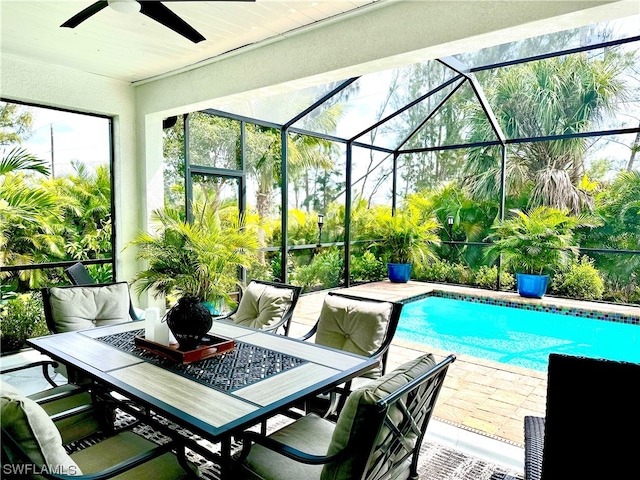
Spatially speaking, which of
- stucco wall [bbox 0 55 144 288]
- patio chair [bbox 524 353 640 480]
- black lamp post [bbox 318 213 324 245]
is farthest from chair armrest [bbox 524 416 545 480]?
black lamp post [bbox 318 213 324 245]

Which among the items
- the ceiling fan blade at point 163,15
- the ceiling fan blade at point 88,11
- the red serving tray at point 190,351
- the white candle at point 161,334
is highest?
the ceiling fan blade at point 88,11

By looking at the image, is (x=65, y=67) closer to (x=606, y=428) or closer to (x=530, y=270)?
(x=606, y=428)

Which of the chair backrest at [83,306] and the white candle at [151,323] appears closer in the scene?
the white candle at [151,323]

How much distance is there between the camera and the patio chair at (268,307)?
3.51 meters

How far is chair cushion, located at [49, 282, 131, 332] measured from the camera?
3.27m

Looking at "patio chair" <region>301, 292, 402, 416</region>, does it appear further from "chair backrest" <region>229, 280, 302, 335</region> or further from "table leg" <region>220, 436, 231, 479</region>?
"table leg" <region>220, 436, 231, 479</region>

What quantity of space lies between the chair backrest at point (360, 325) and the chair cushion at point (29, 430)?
1770 mm

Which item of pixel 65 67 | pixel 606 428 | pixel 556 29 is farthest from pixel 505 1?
pixel 65 67

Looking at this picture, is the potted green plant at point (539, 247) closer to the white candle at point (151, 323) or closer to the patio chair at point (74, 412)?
the white candle at point (151, 323)

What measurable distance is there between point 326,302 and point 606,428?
1.95 meters

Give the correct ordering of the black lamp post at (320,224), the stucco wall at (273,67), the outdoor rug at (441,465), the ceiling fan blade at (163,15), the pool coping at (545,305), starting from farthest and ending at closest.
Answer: the black lamp post at (320,224), the pool coping at (545,305), the stucco wall at (273,67), the ceiling fan blade at (163,15), the outdoor rug at (441,465)

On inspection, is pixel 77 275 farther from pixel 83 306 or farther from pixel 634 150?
pixel 634 150

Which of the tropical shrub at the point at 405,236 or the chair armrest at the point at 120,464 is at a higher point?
the tropical shrub at the point at 405,236

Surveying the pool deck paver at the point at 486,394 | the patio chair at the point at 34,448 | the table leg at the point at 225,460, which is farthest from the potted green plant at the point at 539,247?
the patio chair at the point at 34,448
